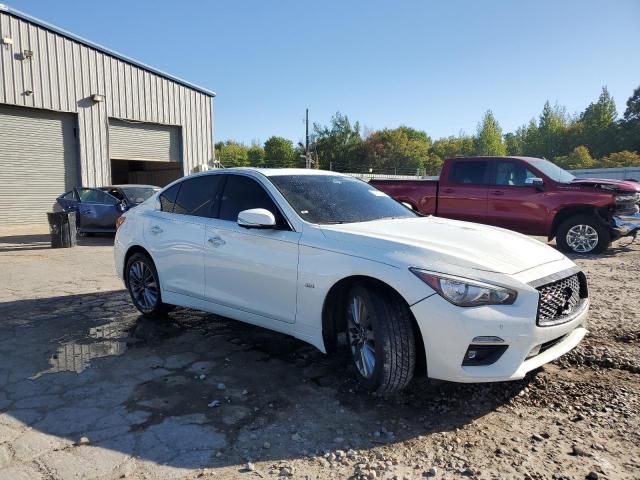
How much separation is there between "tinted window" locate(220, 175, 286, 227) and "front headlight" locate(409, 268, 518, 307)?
1685 mm

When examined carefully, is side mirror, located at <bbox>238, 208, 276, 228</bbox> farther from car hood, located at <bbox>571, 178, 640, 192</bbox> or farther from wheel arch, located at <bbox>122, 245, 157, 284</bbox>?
car hood, located at <bbox>571, 178, 640, 192</bbox>

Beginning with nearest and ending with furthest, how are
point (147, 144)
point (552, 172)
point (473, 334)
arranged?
point (473, 334), point (552, 172), point (147, 144)

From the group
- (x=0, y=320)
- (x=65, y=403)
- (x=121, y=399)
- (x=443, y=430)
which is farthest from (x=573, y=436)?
(x=0, y=320)

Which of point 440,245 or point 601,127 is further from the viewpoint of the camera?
point 601,127

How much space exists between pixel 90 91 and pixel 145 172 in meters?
9.10

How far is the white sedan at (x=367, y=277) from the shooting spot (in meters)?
2.99

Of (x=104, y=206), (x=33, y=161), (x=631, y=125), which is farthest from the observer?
(x=631, y=125)

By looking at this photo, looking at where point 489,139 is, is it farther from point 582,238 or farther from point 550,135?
point 582,238

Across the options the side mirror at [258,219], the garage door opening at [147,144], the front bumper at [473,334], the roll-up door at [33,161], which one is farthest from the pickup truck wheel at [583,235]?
the roll-up door at [33,161]

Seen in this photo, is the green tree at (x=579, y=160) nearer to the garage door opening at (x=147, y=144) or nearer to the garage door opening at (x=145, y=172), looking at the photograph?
the garage door opening at (x=145, y=172)

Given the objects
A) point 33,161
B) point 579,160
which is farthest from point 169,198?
point 579,160

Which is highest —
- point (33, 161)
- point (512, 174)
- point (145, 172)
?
point (33, 161)

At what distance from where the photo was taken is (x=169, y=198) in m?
5.33

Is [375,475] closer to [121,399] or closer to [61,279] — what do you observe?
[121,399]
